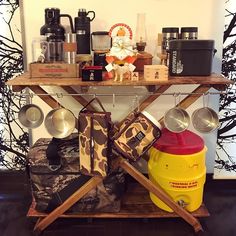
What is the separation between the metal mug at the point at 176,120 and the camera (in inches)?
80.7

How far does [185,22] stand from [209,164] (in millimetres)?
1063

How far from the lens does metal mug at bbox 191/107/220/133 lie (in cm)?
210

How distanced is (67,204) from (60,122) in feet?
1.60

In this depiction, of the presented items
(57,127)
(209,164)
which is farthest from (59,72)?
(209,164)

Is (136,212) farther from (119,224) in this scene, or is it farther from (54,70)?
(54,70)

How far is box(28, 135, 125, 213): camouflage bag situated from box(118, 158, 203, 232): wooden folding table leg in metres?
0.12

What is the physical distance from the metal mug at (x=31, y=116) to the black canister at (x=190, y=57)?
83cm

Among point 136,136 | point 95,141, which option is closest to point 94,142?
point 95,141

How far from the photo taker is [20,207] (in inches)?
95.3

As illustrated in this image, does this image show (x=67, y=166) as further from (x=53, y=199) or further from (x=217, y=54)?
(x=217, y=54)

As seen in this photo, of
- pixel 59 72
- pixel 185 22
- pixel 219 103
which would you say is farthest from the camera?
pixel 219 103

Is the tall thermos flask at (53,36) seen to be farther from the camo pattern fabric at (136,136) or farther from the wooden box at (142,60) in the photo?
the camo pattern fabric at (136,136)

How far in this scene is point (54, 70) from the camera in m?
2.00

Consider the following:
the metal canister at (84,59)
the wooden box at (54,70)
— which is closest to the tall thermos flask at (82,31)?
the metal canister at (84,59)
